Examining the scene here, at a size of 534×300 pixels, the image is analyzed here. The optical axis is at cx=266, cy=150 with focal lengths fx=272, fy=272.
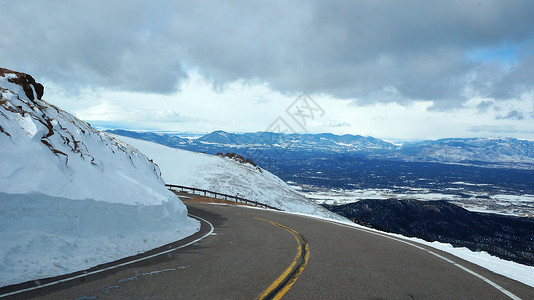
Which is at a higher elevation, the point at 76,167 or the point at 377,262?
the point at 76,167

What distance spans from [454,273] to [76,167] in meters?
11.9

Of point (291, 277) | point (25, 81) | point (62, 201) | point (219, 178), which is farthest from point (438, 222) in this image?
point (25, 81)

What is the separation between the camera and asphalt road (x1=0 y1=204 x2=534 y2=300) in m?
4.82

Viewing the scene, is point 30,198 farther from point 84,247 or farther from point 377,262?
point 377,262

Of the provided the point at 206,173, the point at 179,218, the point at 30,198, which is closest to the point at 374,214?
the point at 206,173

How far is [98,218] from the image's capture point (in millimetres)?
8586

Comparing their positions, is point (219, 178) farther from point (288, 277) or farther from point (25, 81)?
point (288, 277)

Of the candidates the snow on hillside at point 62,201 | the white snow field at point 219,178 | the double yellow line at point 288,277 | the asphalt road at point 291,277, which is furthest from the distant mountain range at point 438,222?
the double yellow line at point 288,277

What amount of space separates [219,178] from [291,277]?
165 ft

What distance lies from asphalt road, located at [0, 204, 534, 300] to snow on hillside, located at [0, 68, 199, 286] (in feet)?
4.81

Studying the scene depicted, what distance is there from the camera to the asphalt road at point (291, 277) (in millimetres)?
4816

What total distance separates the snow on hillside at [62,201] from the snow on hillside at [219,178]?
35.8 m

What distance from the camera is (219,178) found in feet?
180

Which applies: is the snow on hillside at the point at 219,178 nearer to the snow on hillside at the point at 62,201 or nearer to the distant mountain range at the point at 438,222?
the snow on hillside at the point at 62,201
